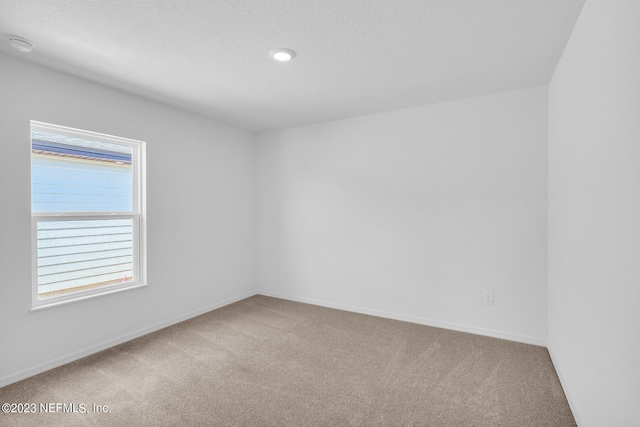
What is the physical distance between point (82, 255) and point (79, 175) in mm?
738

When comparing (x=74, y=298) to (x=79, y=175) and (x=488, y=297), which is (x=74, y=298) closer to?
(x=79, y=175)

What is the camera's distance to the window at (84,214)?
8.30 feet

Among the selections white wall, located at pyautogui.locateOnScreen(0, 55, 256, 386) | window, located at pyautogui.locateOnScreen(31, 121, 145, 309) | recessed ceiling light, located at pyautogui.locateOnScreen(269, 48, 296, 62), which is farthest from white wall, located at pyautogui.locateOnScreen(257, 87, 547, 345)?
window, located at pyautogui.locateOnScreen(31, 121, 145, 309)

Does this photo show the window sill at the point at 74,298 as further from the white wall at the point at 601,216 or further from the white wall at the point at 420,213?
the white wall at the point at 601,216

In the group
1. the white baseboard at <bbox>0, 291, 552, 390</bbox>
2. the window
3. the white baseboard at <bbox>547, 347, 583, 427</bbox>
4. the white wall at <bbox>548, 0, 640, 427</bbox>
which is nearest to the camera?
the white wall at <bbox>548, 0, 640, 427</bbox>

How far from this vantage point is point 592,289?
160 centimetres

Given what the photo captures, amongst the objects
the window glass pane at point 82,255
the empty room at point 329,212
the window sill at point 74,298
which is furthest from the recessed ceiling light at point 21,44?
the window sill at point 74,298

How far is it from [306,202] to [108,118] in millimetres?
2450

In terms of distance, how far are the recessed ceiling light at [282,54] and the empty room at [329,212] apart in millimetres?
16

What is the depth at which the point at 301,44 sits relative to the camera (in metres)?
2.18

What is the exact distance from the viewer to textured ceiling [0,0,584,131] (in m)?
1.79

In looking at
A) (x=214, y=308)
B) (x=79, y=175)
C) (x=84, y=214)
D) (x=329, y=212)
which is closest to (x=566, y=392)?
(x=329, y=212)

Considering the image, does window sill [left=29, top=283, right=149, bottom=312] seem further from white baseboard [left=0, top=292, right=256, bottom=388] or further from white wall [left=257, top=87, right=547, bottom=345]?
white wall [left=257, top=87, right=547, bottom=345]

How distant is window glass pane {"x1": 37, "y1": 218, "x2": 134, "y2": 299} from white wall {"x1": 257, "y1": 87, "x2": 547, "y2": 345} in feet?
6.52
